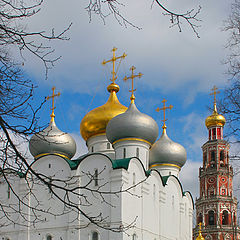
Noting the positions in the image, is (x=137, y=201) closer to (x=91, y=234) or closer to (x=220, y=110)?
(x=91, y=234)

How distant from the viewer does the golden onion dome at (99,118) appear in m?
22.2

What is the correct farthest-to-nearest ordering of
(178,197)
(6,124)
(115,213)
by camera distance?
(178,197) < (115,213) < (6,124)

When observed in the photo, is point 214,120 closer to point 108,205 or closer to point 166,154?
point 166,154

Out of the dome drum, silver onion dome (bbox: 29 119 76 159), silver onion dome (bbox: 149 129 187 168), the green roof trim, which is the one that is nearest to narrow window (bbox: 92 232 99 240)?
the green roof trim

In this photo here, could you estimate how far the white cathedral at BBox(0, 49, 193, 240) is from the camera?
17.7m

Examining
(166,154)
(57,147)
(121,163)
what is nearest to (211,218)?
(166,154)

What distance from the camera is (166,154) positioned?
2280 cm

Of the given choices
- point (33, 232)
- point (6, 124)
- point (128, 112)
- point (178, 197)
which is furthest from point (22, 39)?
point (178, 197)

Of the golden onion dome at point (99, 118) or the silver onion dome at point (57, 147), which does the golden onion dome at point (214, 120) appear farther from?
the silver onion dome at point (57, 147)

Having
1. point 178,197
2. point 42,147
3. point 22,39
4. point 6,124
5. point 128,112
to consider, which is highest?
point 128,112

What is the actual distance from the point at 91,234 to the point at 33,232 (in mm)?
2425

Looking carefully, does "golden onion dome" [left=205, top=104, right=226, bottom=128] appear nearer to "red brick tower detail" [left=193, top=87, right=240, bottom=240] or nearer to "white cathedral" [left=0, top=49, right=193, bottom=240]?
"red brick tower detail" [left=193, top=87, right=240, bottom=240]

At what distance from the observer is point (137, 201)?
18359mm

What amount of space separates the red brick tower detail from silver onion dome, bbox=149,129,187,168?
1324 centimetres
